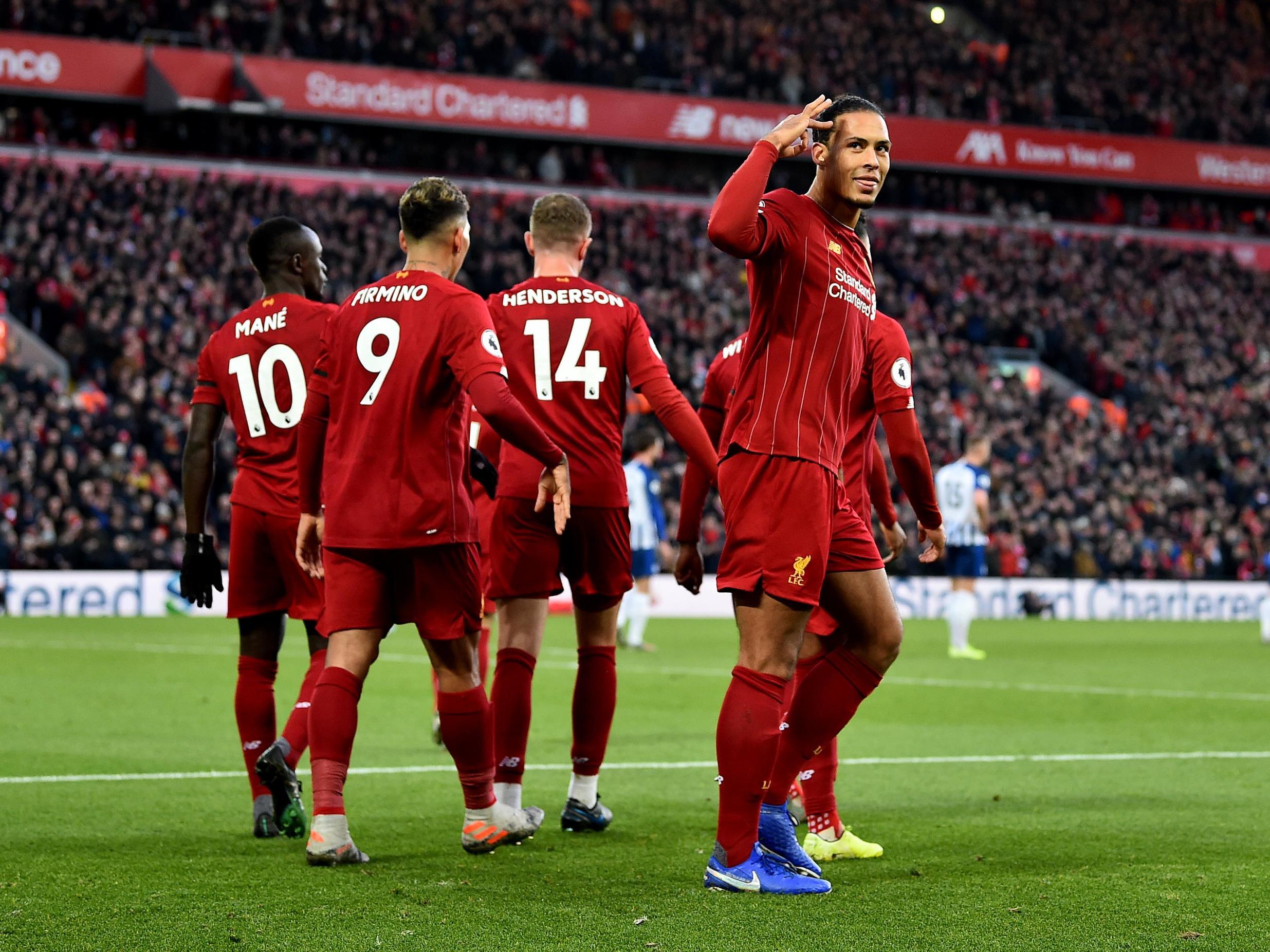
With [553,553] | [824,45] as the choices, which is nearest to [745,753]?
[553,553]

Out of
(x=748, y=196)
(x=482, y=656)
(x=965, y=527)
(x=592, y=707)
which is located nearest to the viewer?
(x=748, y=196)

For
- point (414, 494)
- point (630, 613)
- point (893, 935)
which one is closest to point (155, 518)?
point (630, 613)

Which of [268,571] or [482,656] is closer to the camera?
[268,571]

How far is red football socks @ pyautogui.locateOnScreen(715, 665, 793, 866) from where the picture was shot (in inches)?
188

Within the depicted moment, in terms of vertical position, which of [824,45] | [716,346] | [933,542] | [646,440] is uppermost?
[824,45]

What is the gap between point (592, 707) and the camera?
6398 millimetres

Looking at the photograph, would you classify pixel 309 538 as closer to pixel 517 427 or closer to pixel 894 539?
pixel 517 427

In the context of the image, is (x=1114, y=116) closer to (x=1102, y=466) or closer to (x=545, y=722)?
(x=1102, y=466)

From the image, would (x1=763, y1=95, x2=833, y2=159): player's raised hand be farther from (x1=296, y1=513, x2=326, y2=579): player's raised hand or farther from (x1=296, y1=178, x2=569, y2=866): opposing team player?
(x1=296, y1=513, x2=326, y2=579): player's raised hand

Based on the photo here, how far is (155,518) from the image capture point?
22.6 metres

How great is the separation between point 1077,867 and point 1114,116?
4168 cm

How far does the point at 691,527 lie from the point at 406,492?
98 centimetres

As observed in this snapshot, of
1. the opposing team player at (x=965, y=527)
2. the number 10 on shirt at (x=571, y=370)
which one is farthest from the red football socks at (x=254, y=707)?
the opposing team player at (x=965, y=527)

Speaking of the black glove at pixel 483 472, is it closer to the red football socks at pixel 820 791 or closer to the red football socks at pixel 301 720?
the red football socks at pixel 301 720
